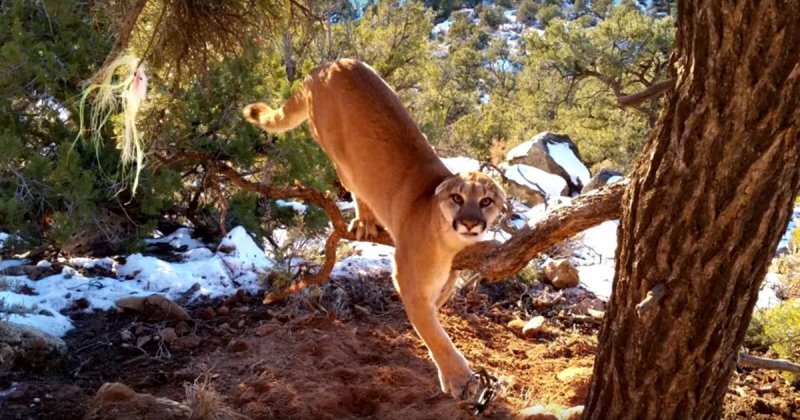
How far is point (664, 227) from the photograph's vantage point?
7.41 feet

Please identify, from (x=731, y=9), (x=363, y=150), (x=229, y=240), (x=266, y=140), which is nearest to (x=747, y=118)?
(x=731, y=9)

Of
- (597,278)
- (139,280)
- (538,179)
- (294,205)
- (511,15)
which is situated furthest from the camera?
(511,15)

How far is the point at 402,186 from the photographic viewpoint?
4.42 m

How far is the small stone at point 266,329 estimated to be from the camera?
4.65 meters

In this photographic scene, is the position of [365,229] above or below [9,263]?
above

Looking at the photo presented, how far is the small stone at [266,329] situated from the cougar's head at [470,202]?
5.23ft

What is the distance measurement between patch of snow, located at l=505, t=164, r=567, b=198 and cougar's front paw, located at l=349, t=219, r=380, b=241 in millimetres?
6997

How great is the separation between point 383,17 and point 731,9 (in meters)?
11.5

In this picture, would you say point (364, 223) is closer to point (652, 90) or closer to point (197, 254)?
point (197, 254)

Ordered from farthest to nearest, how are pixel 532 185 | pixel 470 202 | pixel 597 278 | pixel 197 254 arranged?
1. pixel 532 185
2. pixel 597 278
3. pixel 197 254
4. pixel 470 202

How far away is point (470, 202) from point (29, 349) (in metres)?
2.71

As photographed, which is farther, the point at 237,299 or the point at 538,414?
the point at 237,299

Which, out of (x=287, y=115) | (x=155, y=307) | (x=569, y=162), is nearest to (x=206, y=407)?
(x=155, y=307)

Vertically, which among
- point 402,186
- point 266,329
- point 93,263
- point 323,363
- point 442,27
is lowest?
point 323,363
